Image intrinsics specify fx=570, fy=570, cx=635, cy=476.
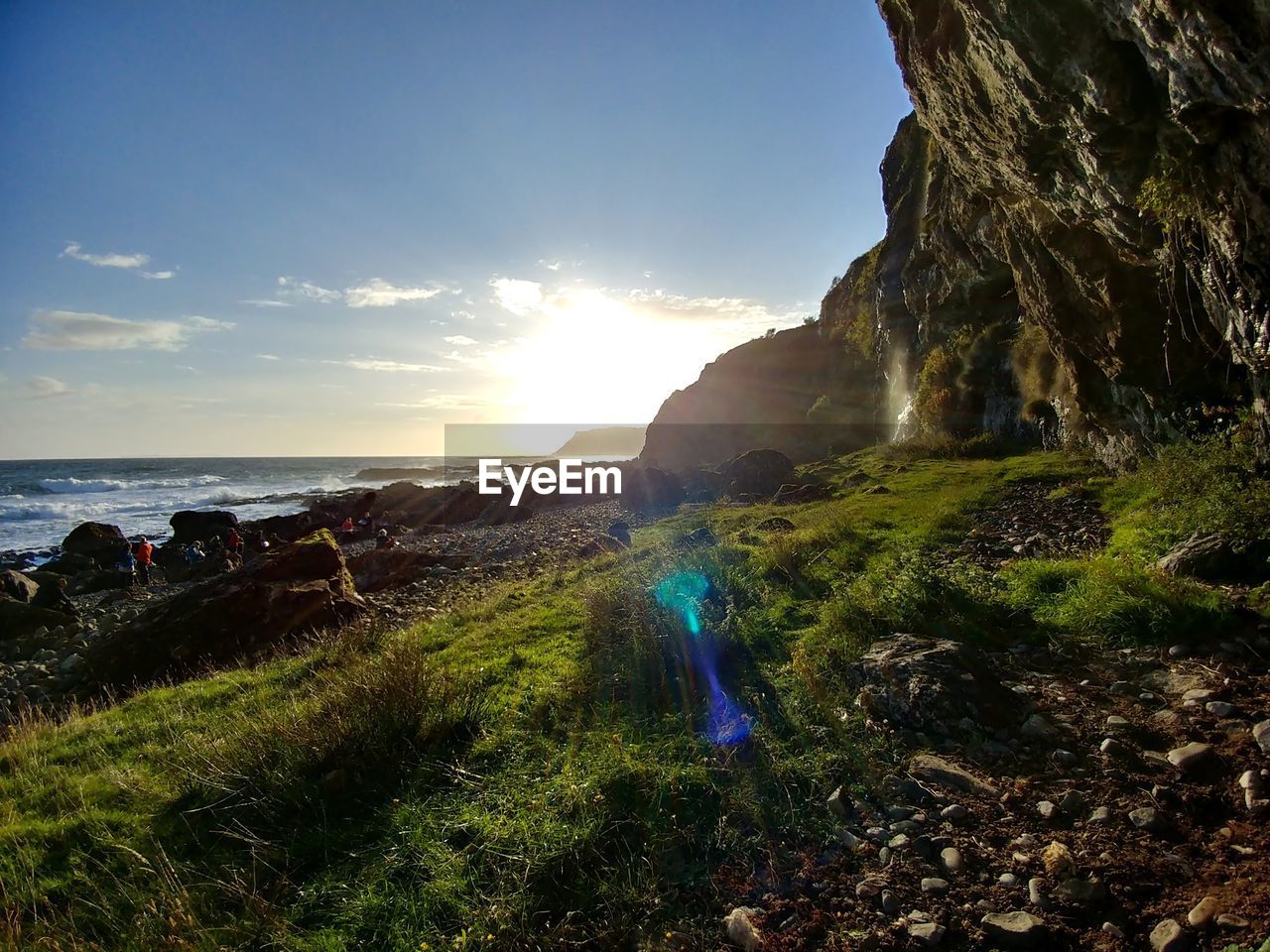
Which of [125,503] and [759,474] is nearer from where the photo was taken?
[759,474]

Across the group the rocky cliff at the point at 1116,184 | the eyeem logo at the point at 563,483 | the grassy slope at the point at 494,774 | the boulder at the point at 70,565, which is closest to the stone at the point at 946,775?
the grassy slope at the point at 494,774

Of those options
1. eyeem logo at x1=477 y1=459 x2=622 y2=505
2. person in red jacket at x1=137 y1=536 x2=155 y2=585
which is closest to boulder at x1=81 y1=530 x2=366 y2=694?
person in red jacket at x1=137 y1=536 x2=155 y2=585

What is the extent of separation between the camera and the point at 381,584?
20172 mm

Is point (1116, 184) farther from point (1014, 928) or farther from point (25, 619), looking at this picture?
point (25, 619)

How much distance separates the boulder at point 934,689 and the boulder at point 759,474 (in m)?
24.6

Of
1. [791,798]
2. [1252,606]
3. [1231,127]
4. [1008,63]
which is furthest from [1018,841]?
[1008,63]

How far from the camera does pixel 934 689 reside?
533cm

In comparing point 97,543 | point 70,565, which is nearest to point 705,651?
point 70,565

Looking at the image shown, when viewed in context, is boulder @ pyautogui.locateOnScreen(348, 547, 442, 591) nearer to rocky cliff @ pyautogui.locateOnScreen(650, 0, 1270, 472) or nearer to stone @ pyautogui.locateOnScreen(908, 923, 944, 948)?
stone @ pyautogui.locateOnScreen(908, 923, 944, 948)

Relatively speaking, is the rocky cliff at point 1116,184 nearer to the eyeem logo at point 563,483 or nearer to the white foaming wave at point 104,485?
the eyeem logo at point 563,483

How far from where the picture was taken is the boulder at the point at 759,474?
32250 mm

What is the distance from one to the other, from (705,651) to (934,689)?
3.11 metres

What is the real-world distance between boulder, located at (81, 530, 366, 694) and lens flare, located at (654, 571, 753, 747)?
9.20 metres

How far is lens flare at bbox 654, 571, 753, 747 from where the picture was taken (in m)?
5.84
